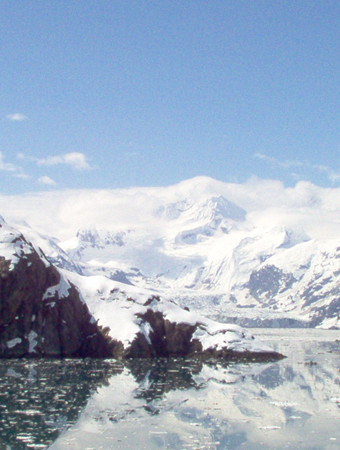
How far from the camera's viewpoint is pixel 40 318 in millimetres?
74688

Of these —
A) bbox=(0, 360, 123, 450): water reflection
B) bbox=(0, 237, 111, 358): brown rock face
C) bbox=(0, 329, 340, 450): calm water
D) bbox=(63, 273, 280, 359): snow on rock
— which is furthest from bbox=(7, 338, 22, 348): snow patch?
bbox=(63, 273, 280, 359): snow on rock

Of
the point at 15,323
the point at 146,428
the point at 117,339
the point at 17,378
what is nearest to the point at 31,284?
the point at 15,323

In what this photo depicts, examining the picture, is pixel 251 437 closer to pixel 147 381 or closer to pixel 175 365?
pixel 147 381

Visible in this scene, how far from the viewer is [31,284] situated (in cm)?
7562

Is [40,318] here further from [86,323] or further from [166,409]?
[166,409]

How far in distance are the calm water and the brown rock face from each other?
12.1m

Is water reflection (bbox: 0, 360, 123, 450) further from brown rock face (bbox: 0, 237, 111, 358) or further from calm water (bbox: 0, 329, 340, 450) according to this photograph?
brown rock face (bbox: 0, 237, 111, 358)

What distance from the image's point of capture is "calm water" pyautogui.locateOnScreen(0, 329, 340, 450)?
28.2m

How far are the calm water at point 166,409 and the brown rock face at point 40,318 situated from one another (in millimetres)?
12142

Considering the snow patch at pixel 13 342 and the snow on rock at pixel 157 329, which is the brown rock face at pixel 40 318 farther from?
the snow on rock at pixel 157 329

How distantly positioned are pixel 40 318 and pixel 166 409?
42.3 metres

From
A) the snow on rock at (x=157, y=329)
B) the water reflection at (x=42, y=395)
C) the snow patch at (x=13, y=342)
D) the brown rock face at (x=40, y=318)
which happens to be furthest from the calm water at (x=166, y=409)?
the snow on rock at (x=157, y=329)

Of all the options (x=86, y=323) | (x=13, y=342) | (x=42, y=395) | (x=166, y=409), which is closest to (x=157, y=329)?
(x=86, y=323)

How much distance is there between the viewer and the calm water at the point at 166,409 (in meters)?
28.2
